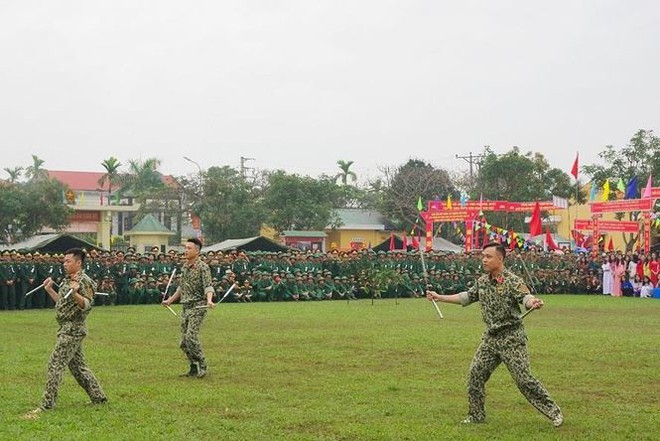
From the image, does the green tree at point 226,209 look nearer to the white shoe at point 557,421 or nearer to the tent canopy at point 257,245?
the tent canopy at point 257,245

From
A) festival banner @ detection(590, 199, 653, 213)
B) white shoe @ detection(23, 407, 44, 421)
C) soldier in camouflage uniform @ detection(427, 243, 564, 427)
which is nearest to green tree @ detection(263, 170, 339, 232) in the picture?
festival banner @ detection(590, 199, 653, 213)

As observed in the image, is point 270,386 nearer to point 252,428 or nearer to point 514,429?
point 252,428

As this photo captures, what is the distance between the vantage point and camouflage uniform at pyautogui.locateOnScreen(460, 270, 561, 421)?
364 inches

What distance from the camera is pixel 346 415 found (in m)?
9.92

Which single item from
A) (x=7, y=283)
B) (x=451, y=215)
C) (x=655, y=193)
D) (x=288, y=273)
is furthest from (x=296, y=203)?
(x=7, y=283)

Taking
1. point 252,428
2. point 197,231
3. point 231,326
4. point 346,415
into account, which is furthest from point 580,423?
point 197,231

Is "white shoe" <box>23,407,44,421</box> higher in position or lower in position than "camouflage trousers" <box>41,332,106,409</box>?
lower

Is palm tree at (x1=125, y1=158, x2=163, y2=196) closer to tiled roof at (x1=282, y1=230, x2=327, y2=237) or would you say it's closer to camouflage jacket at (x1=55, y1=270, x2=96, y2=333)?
tiled roof at (x1=282, y1=230, x2=327, y2=237)

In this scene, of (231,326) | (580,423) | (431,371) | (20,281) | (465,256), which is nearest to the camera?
(580,423)

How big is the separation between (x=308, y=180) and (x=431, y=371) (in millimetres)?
50048

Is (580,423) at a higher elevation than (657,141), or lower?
lower

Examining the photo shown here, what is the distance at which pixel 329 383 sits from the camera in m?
12.4

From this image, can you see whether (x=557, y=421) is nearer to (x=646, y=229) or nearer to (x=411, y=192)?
(x=646, y=229)

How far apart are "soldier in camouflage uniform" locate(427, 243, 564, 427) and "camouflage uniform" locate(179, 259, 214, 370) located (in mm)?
4727
